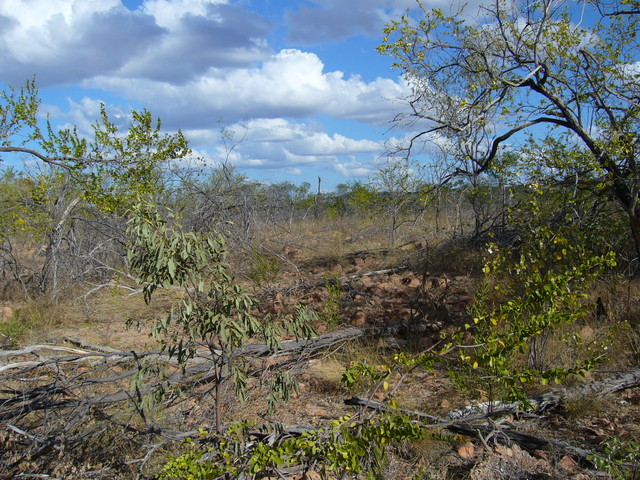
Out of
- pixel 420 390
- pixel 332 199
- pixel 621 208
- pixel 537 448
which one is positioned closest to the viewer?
pixel 537 448

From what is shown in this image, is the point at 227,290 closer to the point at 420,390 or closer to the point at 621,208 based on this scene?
the point at 420,390

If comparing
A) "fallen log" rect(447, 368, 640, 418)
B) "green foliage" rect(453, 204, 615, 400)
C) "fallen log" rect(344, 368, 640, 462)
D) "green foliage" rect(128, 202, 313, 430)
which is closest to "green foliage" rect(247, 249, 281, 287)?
"green foliage" rect(453, 204, 615, 400)

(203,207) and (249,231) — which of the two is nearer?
(203,207)

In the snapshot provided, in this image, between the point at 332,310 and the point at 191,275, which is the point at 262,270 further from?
the point at 191,275

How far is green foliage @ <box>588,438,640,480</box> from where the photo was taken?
115 inches

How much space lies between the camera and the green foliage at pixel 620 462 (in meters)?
2.93

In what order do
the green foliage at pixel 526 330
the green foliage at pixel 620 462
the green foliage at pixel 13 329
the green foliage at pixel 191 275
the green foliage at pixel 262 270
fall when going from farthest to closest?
1. the green foliage at pixel 262 270
2. the green foliage at pixel 13 329
3. the green foliage at pixel 526 330
4. the green foliage at pixel 620 462
5. the green foliage at pixel 191 275

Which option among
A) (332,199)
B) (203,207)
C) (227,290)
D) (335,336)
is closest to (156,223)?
(227,290)

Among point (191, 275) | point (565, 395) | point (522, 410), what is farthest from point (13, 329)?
point (565, 395)

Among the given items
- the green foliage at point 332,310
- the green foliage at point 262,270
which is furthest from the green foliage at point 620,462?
the green foliage at point 262,270

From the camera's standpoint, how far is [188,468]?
A: 9.52ft

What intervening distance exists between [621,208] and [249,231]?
6.64m

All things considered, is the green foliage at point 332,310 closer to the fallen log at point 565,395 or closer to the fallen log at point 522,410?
the fallen log at point 522,410

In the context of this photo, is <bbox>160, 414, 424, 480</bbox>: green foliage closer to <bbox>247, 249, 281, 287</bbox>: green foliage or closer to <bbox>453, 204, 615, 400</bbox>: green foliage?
<bbox>453, 204, 615, 400</bbox>: green foliage
